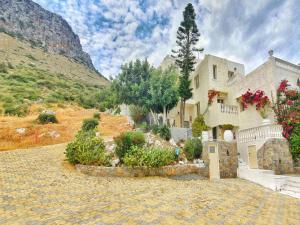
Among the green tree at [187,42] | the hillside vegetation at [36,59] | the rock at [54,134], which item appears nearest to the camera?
the rock at [54,134]

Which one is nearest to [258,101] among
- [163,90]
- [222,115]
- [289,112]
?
[289,112]

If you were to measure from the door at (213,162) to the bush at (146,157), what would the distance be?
2.45 m

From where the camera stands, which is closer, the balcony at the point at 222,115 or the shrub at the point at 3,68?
the balcony at the point at 222,115

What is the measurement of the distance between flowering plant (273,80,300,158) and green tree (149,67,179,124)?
776 centimetres

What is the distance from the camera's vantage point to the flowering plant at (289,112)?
44.2 feet

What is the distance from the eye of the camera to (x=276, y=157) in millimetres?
12773

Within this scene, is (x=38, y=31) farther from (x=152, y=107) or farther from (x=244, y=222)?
(x=244, y=222)

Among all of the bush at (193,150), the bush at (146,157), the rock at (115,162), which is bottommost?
the rock at (115,162)

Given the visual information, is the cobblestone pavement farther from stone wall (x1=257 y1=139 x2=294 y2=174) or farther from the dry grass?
the dry grass

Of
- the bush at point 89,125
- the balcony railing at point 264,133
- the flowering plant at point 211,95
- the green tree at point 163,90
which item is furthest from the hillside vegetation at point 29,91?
the balcony railing at point 264,133

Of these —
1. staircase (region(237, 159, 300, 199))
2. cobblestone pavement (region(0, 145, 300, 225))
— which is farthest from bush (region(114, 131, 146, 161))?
staircase (region(237, 159, 300, 199))

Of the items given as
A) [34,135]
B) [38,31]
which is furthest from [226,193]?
[38,31]

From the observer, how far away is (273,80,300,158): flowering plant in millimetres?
13484

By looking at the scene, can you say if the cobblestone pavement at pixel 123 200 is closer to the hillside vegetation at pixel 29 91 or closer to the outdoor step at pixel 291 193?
the outdoor step at pixel 291 193
